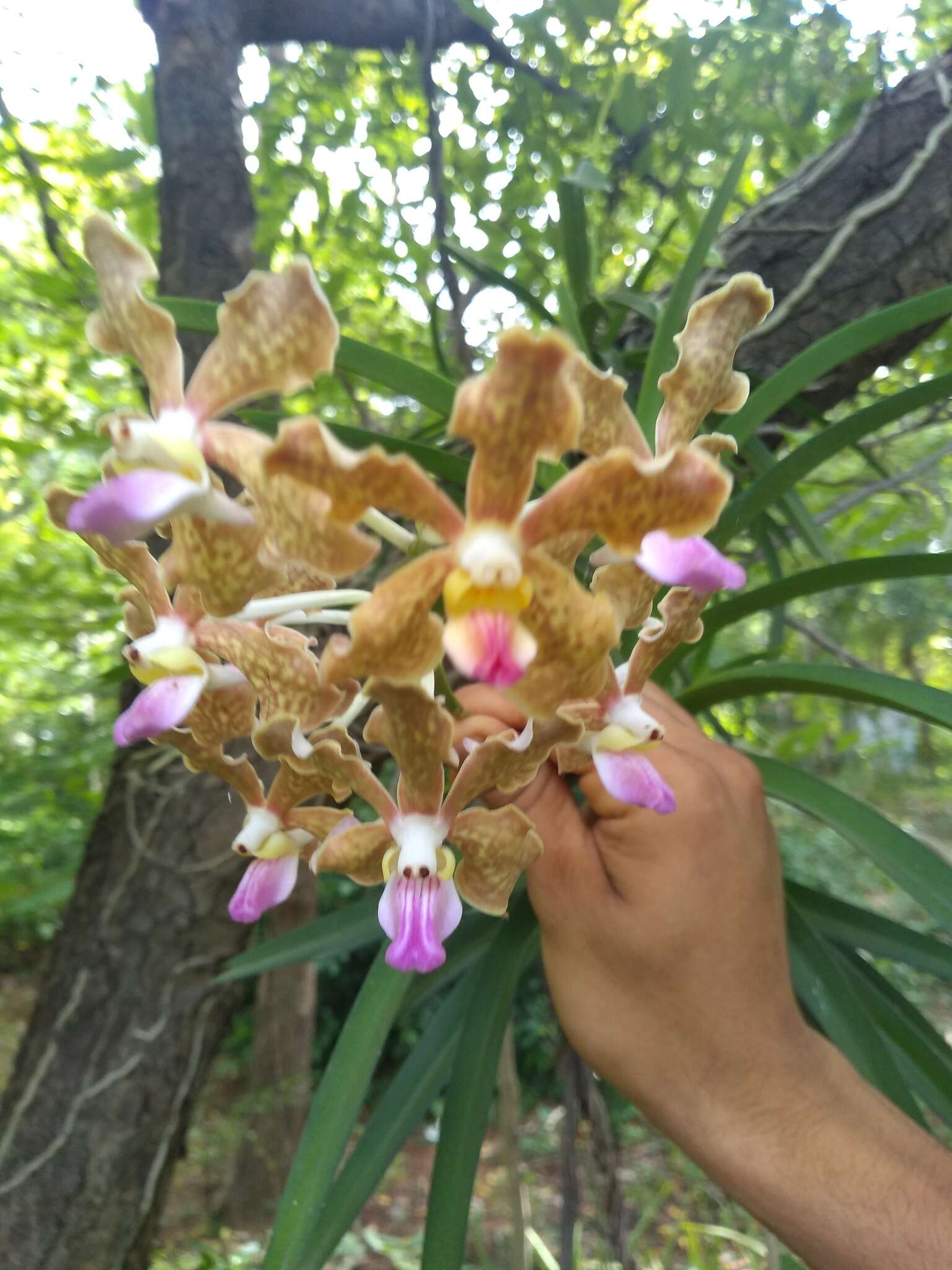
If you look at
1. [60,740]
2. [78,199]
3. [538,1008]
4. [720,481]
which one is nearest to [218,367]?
[720,481]

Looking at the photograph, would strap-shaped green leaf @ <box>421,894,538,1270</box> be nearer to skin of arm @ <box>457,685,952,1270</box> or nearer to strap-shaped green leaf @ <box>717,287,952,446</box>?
skin of arm @ <box>457,685,952,1270</box>

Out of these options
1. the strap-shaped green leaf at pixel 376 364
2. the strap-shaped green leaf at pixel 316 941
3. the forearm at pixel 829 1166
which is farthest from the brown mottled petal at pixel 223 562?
the strap-shaped green leaf at pixel 316 941

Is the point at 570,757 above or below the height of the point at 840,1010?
above

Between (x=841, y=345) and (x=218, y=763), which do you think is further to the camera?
(x=841, y=345)

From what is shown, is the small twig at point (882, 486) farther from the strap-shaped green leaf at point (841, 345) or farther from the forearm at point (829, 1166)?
the forearm at point (829, 1166)

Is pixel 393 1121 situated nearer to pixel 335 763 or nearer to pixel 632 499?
pixel 335 763

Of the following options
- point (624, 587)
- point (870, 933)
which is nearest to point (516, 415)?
point (624, 587)
